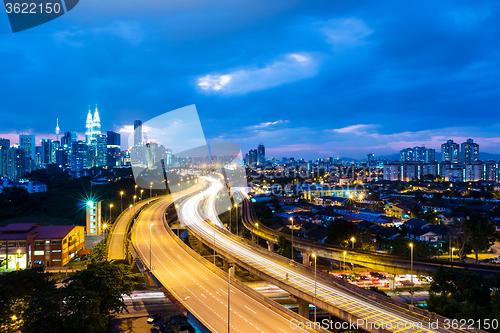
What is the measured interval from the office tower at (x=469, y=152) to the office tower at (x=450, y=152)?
220cm

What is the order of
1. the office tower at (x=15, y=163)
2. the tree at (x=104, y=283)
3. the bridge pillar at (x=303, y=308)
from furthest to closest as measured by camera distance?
the office tower at (x=15, y=163)
the tree at (x=104, y=283)
the bridge pillar at (x=303, y=308)

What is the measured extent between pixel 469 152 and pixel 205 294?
12392 cm

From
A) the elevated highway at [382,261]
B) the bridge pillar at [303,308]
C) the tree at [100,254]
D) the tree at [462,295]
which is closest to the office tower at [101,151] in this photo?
the tree at [100,254]

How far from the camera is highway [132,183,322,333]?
8.51 m

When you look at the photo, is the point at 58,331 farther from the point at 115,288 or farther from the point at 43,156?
the point at 43,156

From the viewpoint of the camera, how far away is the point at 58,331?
9484mm

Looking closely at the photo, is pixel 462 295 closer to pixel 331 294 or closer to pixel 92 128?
pixel 331 294

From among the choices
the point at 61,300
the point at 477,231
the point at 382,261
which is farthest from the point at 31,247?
the point at 477,231

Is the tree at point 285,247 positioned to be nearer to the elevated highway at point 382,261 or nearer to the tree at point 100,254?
the elevated highway at point 382,261

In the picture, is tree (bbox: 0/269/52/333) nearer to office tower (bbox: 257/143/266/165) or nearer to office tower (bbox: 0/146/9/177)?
office tower (bbox: 0/146/9/177)

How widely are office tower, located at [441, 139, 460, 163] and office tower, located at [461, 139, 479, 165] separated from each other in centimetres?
220

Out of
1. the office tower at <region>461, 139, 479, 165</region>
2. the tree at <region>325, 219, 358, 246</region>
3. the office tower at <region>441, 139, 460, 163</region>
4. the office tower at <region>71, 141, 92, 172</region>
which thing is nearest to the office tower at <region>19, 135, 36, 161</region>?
the office tower at <region>71, 141, 92, 172</region>

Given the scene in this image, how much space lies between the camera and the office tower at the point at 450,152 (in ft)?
354

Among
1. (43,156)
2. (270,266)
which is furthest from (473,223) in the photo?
(43,156)
